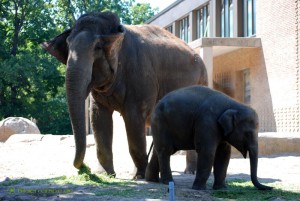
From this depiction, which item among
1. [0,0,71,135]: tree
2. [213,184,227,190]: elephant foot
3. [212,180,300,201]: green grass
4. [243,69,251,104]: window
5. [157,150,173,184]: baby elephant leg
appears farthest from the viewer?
[0,0,71,135]: tree

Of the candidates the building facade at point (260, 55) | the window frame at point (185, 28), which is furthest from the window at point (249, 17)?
the window frame at point (185, 28)

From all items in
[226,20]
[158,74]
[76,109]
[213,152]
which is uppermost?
[226,20]

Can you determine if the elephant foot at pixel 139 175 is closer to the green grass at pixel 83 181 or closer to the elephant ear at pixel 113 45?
the green grass at pixel 83 181

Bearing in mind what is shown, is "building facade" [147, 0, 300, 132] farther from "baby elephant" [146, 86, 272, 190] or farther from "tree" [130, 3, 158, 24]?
"tree" [130, 3, 158, 24]

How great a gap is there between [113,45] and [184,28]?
24834 mm

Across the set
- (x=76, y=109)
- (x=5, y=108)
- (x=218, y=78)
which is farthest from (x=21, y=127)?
(x=76, y=109)

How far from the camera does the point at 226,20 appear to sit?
89.2ft

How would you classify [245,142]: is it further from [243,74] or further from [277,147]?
[243,74]

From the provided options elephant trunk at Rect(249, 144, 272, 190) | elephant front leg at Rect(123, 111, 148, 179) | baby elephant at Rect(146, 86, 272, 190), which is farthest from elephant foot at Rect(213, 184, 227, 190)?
elephant front leg at Rect(123, 111, 148, 179)

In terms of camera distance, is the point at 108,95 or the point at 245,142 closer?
the point at 245,142

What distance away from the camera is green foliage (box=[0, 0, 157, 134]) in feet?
112

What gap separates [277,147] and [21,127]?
12.3 m

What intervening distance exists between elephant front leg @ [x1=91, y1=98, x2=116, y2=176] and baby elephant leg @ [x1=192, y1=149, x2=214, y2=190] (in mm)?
2192

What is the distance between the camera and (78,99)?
313 inches
